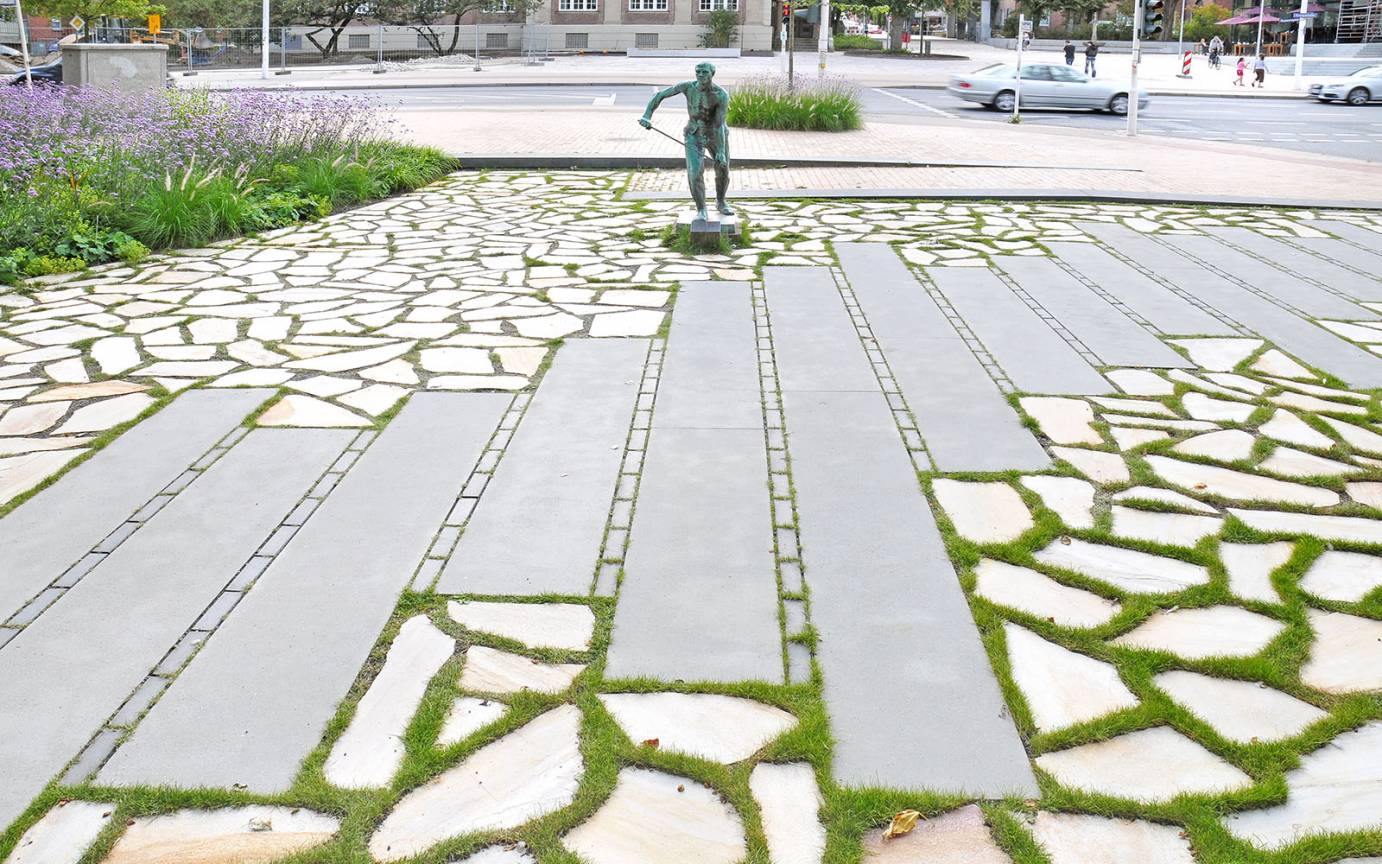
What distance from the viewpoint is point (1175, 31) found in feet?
244

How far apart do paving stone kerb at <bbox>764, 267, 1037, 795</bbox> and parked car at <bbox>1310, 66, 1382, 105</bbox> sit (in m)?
37.3

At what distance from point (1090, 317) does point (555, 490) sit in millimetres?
4829

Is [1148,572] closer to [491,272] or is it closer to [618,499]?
[618,499]

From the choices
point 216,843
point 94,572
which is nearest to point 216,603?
point 94,572

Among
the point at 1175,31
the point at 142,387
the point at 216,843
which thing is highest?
the point at 1175,31

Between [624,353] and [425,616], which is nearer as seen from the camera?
[425,616]

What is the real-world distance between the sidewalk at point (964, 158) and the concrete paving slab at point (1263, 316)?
4164mm

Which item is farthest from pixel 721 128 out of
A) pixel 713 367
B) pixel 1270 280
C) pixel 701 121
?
pixel 1270 280

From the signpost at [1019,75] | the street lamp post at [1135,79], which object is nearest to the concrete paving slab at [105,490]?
the street lamp post at [1135,79]

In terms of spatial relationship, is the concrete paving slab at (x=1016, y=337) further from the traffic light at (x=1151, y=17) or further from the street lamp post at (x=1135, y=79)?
the traffic light at (x=1151, y=17)

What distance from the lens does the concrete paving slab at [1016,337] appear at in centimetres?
690

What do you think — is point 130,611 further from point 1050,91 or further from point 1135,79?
point 1050,91

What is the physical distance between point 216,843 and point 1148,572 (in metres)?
3.20

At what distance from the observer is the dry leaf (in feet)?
9.67
